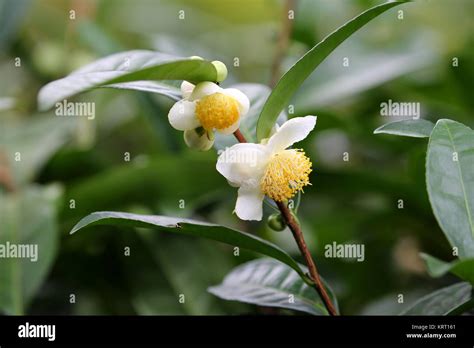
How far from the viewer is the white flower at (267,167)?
671 mm

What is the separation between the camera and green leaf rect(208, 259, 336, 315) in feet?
2.51

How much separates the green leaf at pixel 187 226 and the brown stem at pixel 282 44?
23.2 inches

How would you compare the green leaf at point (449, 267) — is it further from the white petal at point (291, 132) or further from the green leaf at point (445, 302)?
the white petal at point (291, 132)

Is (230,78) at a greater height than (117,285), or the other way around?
(230,78)

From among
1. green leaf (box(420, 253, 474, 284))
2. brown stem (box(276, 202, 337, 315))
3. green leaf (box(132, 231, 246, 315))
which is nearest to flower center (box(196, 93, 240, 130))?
brown stem (box(276, 202, 337, 315))

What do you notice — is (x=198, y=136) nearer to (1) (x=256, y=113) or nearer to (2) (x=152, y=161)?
(1) (x=256, y=113)

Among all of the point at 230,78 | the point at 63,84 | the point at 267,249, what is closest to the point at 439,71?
the point at 230,78

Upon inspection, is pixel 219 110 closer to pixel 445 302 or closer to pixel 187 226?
pixel 187 226

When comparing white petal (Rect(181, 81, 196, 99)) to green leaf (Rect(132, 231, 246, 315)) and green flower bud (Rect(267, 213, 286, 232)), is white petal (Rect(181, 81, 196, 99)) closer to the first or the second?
green flower bud (Rect(267, 213, 286, 232))

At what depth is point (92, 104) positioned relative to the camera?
1396mm

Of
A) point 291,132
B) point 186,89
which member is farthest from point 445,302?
point 186,89

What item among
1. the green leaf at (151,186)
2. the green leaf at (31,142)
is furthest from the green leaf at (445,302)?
the green leaf at (31,142)

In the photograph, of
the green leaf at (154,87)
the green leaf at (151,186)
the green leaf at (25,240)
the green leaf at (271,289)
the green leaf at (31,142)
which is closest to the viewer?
the green leaf at (154,87)

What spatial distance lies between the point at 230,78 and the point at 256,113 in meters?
0.44
